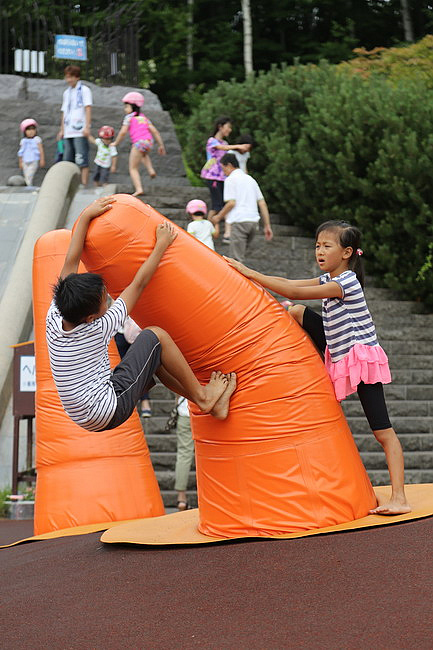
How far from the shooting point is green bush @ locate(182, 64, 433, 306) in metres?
13.6

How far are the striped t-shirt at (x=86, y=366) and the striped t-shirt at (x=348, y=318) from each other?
1299mm

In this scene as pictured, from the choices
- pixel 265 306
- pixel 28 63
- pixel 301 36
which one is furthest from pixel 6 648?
pixel 301 36

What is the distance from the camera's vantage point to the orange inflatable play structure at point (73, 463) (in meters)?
7.04

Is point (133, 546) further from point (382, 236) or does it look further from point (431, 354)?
point (382, 236)

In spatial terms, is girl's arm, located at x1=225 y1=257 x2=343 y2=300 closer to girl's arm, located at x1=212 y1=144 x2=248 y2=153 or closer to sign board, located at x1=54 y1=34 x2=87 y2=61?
girl's arm, located at x1=212 y1=144 x2=248 y2=153

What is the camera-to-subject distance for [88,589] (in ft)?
16.3

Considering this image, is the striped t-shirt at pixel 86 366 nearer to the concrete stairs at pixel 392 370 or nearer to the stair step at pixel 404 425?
the concrete stairs at pixel 392 370

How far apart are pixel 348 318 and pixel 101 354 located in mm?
1485

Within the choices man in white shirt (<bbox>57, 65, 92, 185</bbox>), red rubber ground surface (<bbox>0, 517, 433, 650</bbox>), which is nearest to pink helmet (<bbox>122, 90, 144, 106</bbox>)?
man in white shirt (<bbox>57, 65, 92, 185</bbox>)

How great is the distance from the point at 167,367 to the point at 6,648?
1967 mm

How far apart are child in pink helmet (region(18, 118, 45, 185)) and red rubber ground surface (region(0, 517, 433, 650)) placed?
43.4 ft

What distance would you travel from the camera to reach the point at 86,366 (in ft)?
18.2

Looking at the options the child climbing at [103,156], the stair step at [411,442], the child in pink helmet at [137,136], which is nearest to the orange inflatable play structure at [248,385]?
the stair step at [411,442]

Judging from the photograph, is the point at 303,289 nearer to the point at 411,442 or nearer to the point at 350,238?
the point at 350,238
